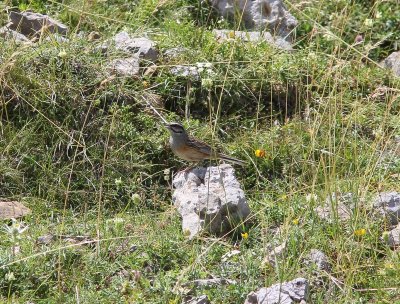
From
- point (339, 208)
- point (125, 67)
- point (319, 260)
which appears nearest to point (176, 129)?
point (125, 67)

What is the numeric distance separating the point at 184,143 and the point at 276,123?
1.21 m

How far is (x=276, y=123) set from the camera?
881 centimetres

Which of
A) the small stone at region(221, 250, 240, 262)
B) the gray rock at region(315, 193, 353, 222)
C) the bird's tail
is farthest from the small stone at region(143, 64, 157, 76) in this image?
the small stone at region(221, 250, 240, 262)

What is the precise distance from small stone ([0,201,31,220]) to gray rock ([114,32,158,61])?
2080 mm

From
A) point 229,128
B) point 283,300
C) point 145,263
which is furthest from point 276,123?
point 283,300

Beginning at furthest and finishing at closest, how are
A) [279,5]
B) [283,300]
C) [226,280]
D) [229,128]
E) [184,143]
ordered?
1. [279,5]
2. [229,128]
3. [184,143]
4. [226,280]
5. [283,300]

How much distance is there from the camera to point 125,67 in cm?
880

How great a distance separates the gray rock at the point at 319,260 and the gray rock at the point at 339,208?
0.30 meters

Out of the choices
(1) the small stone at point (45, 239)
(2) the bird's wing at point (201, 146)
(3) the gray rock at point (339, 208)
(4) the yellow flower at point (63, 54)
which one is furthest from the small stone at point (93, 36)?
(3) the gray rock at point (339, 208)

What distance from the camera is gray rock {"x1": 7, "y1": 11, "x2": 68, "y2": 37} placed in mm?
9172

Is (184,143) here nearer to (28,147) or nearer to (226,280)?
(28,147)

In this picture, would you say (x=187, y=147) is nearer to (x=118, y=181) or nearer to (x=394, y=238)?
(x=118, y=181)

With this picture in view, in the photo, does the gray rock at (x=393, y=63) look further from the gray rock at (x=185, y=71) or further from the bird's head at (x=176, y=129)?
the bird's head at (x=176, y=129)

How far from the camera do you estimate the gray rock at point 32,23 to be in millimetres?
9172
